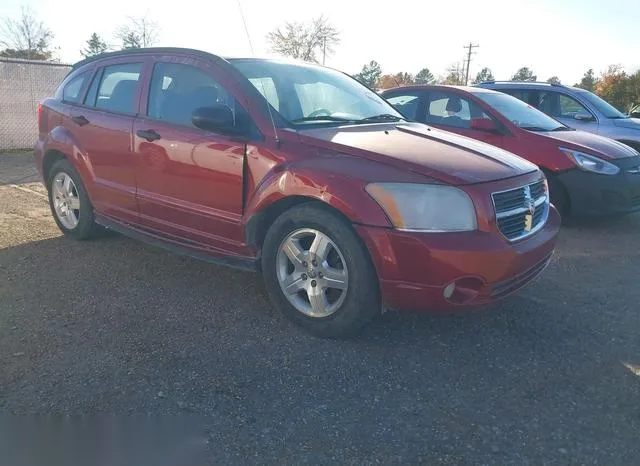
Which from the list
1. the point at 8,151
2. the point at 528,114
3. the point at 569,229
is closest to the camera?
the point at 569,229

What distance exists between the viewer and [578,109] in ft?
28.4

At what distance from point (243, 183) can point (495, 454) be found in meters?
2.20

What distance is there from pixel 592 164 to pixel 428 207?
3.90 meters

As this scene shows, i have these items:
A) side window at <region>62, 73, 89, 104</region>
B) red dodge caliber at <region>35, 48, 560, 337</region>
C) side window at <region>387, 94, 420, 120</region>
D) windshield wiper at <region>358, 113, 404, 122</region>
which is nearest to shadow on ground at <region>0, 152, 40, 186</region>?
side window at <region>62, 73, 89, 104</region>

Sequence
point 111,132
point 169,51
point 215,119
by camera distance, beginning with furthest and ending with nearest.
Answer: point 111,132 → point 169,51 → point 215,119

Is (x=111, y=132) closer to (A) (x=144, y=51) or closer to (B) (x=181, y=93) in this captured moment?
(A) (x=144, y=51)

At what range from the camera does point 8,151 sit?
11.7 meters

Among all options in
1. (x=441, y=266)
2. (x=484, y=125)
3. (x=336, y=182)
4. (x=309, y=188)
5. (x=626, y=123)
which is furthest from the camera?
(x=626, y=123)

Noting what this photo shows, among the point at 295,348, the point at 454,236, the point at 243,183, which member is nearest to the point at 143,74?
the point at 243,183

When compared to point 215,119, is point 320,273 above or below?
below

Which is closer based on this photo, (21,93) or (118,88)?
(118,88)

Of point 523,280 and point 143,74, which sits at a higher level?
→ point 143,74

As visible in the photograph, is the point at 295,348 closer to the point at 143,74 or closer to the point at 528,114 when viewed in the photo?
the point at 143,74

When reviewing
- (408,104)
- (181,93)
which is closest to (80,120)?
(181,93)
